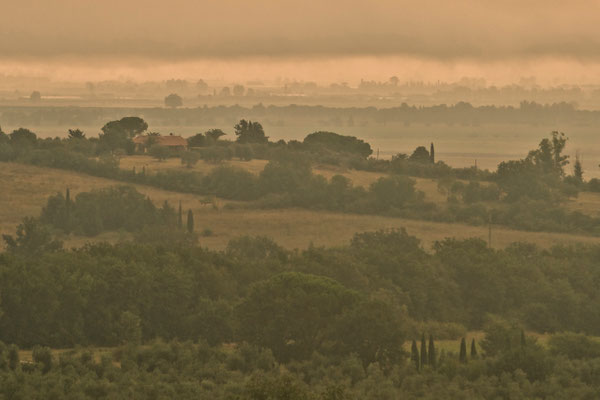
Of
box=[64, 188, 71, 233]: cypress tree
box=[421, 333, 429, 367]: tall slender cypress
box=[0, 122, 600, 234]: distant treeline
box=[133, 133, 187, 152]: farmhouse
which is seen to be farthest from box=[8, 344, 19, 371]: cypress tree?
box=[133, 133, 187, 152]: farmhouse

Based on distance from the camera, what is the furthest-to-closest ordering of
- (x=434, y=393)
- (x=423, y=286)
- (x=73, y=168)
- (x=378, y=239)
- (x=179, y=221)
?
(x=73, y=168), (x=179, y=221), (x=378, y=239), (x=423, y=286), (x=434, y=393)

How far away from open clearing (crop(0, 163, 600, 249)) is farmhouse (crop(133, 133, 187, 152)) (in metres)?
29.0

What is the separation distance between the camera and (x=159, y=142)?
169125 millimetres

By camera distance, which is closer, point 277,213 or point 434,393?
point 434,393

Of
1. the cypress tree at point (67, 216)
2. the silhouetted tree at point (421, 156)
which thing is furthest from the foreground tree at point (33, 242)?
the silhouetted tree at point (421, 156)

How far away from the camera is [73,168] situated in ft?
494

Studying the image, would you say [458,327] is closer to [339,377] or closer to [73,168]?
[339,377]

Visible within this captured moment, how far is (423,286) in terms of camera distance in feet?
262

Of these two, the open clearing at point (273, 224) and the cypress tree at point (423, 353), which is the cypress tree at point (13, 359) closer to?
the cypress tree at point (423, 353)

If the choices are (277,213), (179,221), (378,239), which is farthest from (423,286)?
(277,213)

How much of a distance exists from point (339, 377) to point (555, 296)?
103ft

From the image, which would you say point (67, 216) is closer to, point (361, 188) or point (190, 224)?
point (190, 224)

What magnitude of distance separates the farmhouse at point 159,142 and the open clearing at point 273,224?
2896 centimetres

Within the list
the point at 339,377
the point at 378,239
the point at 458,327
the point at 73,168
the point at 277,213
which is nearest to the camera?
the point at 339,377
